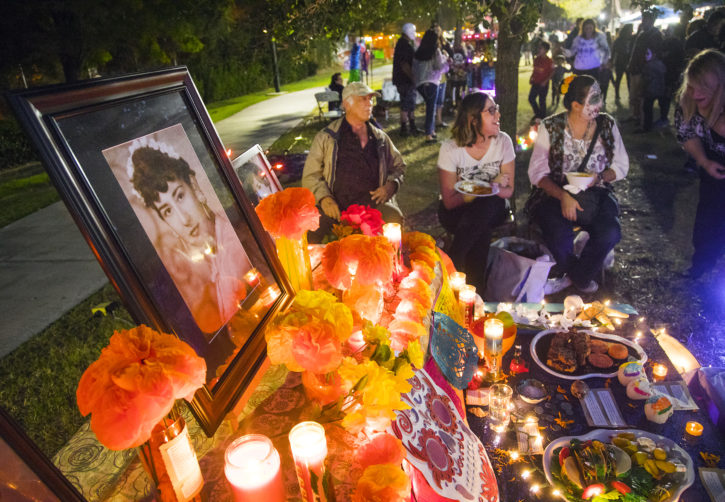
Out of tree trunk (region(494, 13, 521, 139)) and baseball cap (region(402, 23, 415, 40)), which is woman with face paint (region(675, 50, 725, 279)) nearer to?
tree trunk (region(494, 13, 521, 139))

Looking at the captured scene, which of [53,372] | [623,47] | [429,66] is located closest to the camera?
[53,372]

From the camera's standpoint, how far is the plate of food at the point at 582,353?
222 centimetres

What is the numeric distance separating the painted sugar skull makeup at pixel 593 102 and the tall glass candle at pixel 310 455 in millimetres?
3526

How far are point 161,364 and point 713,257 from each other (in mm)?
4653

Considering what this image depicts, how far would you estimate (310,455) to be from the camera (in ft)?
3.45

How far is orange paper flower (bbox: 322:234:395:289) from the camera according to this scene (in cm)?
148

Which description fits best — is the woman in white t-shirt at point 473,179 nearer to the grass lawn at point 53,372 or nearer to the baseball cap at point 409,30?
the grass lawn at point 53,372

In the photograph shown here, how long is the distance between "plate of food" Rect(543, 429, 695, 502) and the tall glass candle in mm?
1065

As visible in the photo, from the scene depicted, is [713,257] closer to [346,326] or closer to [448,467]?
[448,467]

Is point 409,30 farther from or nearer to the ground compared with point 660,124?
farther from the ground

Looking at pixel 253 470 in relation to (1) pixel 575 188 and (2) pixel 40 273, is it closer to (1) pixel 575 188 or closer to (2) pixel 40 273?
(1) pixel 575 188

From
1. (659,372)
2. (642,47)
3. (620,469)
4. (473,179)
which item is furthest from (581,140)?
(642,47)

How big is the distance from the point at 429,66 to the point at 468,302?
7094 mm

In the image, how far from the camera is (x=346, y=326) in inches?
48.8
